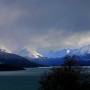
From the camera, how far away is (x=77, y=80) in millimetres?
49406

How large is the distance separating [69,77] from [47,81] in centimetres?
277

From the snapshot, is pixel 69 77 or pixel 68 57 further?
pixel 68 57

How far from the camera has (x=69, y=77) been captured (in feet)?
161

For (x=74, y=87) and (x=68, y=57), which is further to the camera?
(x=68, y=57)

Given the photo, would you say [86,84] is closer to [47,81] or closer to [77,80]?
[77,80]

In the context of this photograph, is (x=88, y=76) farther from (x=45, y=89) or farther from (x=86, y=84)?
(x=45, y=89)

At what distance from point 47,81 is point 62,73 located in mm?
2082

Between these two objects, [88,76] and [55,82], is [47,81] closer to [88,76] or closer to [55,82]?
[55,82]

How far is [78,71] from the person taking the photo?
5122cm

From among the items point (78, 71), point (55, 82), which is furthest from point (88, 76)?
point (55, 82)

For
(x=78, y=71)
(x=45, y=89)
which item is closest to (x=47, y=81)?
(x=45, y=89)

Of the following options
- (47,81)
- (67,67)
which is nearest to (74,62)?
(67,67)

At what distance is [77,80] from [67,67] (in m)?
2.89

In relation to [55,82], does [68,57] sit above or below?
above
